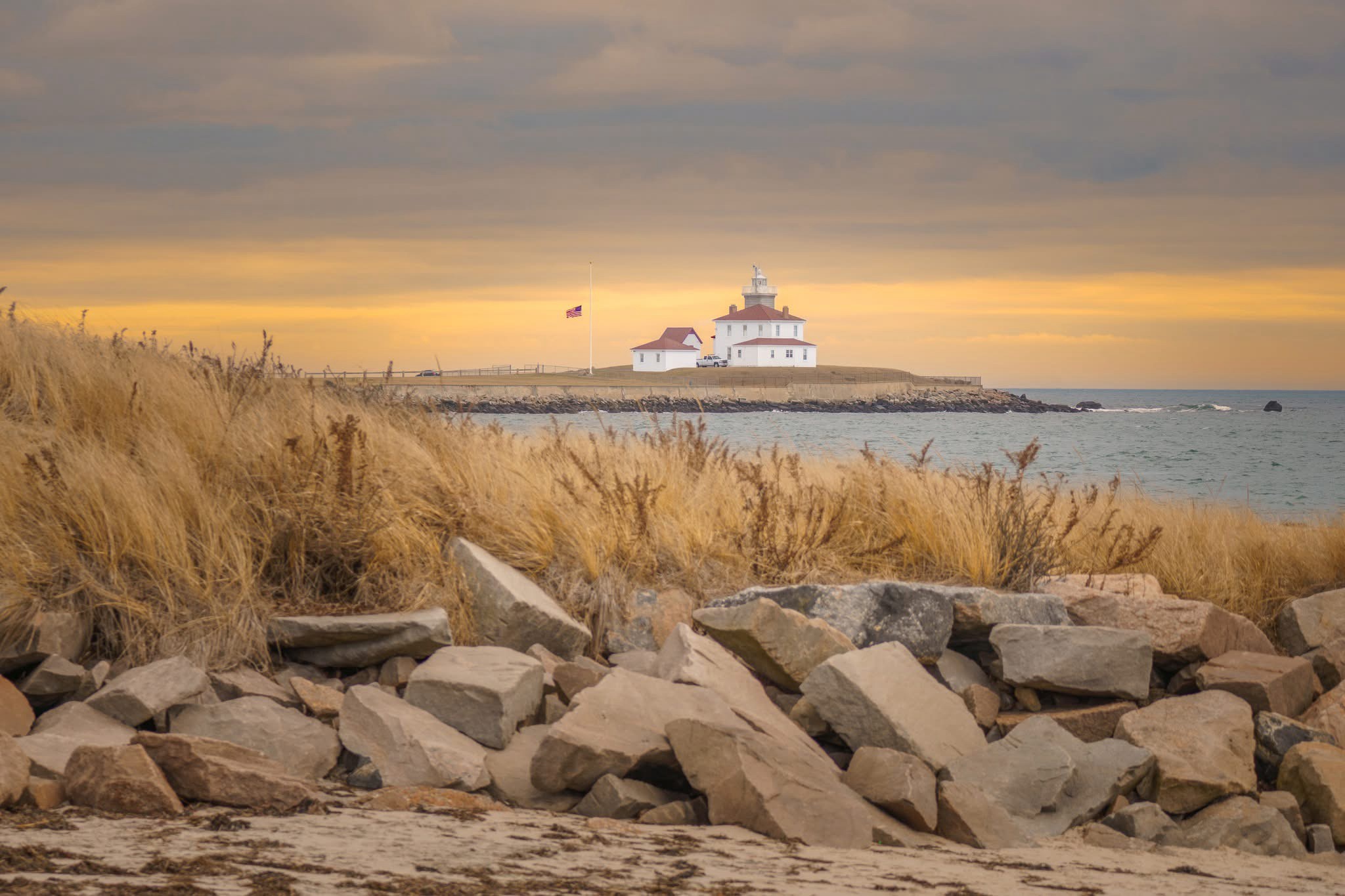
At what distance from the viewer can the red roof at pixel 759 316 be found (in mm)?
100312

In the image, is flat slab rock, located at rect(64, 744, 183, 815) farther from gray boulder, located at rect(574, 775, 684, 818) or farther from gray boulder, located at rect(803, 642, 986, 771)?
gray boulder, located at rect(803, 642, 986, 771)

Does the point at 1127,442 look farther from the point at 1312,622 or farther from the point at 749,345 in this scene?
the point at 749,345

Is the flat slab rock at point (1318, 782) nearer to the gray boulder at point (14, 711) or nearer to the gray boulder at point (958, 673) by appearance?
the gray boulder at point (958, 673)

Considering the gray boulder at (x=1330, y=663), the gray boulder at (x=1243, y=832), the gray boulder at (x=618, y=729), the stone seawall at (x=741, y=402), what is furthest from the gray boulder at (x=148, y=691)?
the stone seawall at (x=741, y=402)

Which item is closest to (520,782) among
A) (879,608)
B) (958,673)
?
(879,608)

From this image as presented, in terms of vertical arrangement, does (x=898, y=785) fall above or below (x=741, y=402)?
below

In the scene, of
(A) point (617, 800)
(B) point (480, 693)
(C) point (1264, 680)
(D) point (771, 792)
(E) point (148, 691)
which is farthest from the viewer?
(C) point (1264, 680)

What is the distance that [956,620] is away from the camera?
24.0 ft

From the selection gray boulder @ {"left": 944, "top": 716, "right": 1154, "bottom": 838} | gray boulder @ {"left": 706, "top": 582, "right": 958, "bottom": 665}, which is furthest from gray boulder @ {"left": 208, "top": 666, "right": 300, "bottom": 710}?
gray boulder @ {"left": 944, "top": 716, "right": 1154, "bottom": 838}

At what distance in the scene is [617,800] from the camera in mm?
4922

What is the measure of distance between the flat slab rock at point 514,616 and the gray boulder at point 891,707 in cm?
140

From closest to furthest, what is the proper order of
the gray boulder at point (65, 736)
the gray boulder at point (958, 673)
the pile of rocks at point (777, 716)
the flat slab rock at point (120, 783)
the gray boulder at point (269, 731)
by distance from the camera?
the flat slab rock at point (120, 783), the gray boulder at point (65, 736), the pile of rocks at point (777, 716), the gray boulder at point (269, 731), the gray boulder at point (958, 673)

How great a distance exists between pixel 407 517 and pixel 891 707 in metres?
3.20

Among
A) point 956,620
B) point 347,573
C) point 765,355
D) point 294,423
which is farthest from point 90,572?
point 765,355
